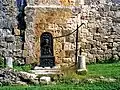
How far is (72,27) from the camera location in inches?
559

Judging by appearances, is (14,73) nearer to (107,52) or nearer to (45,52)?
(45,52)

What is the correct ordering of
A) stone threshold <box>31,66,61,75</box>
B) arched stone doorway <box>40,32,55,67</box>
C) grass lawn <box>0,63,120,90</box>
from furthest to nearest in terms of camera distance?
arched stone doorway <box>40,32,55,67</box> → stone threshold <box>31,66,61,75</box> → grass lawn <box>0,63,120,90</box>

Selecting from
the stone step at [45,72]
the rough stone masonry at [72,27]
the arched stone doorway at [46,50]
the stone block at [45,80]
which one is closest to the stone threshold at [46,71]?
the stone step at [45,72]

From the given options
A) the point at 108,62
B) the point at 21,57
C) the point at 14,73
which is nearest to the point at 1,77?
the point at 14,73

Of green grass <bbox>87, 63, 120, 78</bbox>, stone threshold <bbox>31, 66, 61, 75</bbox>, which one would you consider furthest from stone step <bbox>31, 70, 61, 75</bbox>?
green grass <bbox>87, 63, 120, 78</bbox>

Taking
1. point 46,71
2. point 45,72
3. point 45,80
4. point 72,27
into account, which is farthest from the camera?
point 72,27

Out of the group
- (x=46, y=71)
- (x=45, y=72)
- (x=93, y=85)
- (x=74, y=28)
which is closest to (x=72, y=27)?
(x=74, y=28)

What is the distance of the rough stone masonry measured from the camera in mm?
14070

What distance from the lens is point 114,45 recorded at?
1472cm

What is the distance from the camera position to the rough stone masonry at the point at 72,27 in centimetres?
1407

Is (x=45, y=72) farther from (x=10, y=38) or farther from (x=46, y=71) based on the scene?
(x=10, y=38)

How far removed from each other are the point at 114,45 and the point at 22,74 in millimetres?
4259

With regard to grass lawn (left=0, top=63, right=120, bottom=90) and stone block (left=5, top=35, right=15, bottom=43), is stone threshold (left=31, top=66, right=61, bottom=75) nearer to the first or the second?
grass lawn (left=0, top=63, right=120, bottom=90)

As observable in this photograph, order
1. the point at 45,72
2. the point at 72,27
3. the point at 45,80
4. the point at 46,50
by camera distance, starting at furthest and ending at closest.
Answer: the point at 72,27 < the point at 46,50 < the point at 45,72 < the point at 45,80
